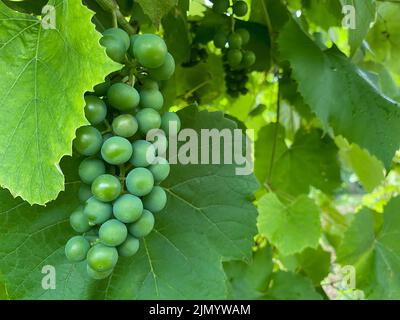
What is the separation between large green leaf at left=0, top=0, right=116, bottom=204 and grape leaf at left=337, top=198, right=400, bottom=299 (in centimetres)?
106

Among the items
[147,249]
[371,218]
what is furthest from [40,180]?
[371,218]

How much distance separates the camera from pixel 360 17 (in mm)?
1017

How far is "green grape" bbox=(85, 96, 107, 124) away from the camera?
2.39ft

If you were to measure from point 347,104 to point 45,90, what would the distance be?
2.48ft

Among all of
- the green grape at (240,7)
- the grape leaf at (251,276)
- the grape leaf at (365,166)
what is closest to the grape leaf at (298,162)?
the grape leaf at (365,166)

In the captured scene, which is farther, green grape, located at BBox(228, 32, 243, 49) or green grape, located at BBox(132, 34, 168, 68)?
green grape, located at BBox(228, 32, 243, 49)

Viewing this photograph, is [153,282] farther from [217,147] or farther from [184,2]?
[184,2]

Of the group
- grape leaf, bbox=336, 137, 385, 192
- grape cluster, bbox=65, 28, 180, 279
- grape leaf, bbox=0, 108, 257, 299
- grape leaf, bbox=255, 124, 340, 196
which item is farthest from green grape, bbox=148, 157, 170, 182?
grape leaf, bbox=336, 137, 385, 192

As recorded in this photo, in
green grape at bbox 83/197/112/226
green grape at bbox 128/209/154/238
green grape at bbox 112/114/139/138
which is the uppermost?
green grape at bbox 112/114/139/138

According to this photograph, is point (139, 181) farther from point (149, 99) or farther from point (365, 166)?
point (365, 166)

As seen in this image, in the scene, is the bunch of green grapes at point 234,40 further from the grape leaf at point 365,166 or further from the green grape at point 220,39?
the grape leaf at point 365,166

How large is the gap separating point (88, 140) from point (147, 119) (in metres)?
0.09

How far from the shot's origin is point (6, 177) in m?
0.71

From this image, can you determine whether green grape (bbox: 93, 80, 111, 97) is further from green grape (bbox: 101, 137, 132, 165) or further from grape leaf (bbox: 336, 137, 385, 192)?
grape leaf (bbox: 336, 137, 385, 192)
